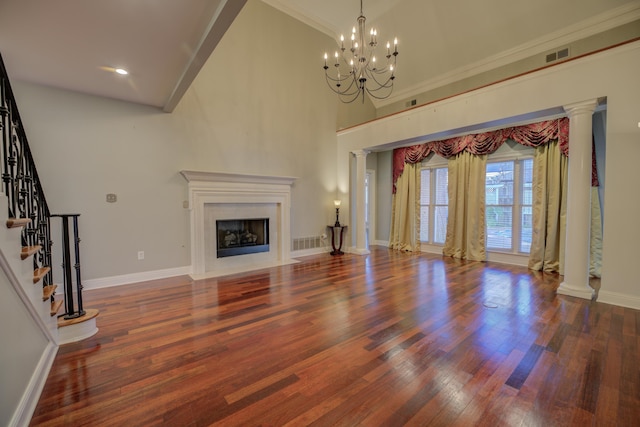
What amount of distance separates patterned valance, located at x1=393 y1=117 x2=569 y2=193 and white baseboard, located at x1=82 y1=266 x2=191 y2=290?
539 centimetres

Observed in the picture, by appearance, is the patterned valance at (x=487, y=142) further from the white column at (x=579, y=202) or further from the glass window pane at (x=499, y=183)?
the white column at (x=579, y=202)

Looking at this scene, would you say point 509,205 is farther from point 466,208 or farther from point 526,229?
point 466,208

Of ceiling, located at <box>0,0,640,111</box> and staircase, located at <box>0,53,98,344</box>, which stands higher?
ceiling, located at <box>0,0,640,111</box>

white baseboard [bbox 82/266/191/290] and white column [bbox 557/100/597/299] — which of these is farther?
white baseboard [bbox 82/266/191/290]

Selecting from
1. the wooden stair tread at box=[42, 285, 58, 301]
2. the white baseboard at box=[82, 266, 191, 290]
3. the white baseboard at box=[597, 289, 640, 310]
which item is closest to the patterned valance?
the white baseboard at box=[597, 289, 640, 310]

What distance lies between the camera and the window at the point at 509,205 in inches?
205

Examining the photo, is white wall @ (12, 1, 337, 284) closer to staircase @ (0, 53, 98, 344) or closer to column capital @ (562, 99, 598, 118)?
staircase @ (0, 53, 98, 344)

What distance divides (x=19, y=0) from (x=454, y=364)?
13.6 ft

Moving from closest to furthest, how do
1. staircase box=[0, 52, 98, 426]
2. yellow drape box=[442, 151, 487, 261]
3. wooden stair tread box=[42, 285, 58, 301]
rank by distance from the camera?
staircase box=[0, 52, 98, 426] → wooden stair tread box=[42, 285, 58, 301] → yellow drape box=[442, 151, 487, 261]

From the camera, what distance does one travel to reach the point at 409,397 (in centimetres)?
169

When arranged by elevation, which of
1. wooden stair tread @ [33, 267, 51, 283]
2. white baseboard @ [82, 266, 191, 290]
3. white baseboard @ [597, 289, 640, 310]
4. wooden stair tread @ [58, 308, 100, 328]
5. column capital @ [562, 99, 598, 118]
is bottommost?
white baseboard @ [597, 289, 640, 310]

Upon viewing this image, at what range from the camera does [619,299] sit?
3172 millimetres

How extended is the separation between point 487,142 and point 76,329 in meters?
6.78

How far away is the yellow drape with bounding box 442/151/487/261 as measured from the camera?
563 cm
